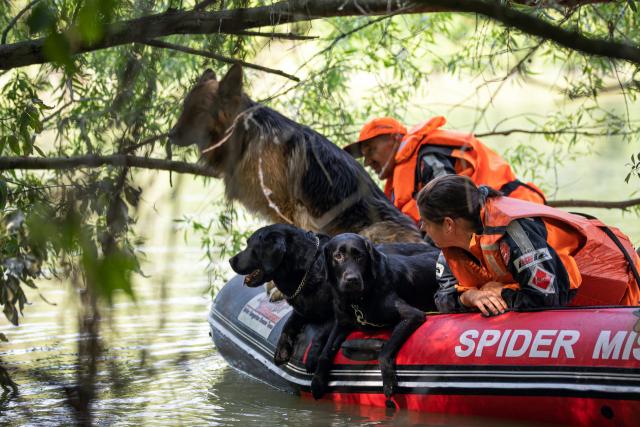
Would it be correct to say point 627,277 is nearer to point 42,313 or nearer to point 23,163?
point 23,163

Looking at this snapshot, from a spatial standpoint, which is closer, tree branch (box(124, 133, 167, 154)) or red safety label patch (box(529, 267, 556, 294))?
tree branch (box(124, 133, 167, 154))

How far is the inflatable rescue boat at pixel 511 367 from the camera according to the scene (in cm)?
297

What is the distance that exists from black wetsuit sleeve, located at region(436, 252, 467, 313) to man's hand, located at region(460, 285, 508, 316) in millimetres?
193

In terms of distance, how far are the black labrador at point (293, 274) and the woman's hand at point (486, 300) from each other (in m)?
0.71

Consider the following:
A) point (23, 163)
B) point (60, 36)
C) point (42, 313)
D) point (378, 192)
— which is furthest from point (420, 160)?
point (42, 313)

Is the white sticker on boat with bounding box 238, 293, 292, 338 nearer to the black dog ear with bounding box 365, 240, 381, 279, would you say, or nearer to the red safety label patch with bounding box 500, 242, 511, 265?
the black dog ear with bounding box 365, 240, 381, 279

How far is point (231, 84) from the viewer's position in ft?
16.5

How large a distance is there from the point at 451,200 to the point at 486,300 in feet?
2.16

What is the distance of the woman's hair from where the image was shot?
11.5 feet

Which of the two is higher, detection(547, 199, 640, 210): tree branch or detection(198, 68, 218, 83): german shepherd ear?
detection(198, 68, 218, 83): german shepherd ear

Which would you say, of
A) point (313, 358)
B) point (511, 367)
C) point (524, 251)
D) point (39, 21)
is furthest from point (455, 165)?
point (39, 21)

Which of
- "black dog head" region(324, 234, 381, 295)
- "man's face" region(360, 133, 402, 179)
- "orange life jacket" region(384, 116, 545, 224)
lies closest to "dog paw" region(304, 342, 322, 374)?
"black dog head" region(324, 234, 381, 295)

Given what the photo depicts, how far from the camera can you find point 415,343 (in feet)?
12.2

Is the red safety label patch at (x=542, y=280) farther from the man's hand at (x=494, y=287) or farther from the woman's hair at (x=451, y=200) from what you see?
the woman's hair at (x=451, y=200)
